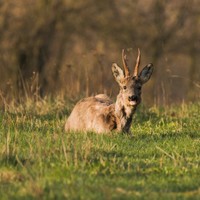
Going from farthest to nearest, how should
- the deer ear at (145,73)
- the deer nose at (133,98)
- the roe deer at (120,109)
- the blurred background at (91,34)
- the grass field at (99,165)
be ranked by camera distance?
the blurred background at (91,34) < the deer ear at (145,73) < the roe deer at (120,109) < the deer nose at (133,98) < the grass field at (99,165)

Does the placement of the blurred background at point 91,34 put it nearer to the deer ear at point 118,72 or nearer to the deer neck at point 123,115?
the deer ear at point 118,72

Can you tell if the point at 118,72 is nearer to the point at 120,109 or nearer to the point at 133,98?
the point at 120,109

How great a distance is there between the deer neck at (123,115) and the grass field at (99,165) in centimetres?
32

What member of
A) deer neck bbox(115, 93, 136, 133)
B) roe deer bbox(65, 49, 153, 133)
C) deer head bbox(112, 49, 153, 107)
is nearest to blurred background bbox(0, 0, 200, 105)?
roe deer bbox(65, 49, 153, 133)

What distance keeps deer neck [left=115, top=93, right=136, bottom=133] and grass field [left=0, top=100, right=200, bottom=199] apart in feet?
1.03

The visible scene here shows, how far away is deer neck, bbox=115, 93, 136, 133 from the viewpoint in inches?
494

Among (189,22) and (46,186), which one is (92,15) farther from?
(46,186)

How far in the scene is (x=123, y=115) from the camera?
12.6 m

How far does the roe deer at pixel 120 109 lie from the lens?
492 inches

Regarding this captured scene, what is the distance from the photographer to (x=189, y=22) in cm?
3030

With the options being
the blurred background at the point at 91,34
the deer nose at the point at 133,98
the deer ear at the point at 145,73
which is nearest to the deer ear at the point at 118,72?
the deer ear at the point at 145,73

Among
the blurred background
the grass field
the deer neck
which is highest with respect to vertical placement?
the blurred background

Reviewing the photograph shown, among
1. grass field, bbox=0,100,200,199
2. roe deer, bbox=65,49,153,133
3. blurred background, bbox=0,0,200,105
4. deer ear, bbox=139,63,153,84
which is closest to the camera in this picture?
grass field, bbox=0,100,200,199

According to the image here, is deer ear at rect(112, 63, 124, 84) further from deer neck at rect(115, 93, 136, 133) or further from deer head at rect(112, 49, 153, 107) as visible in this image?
deer neck at rect(115, 93, 136, 133)
